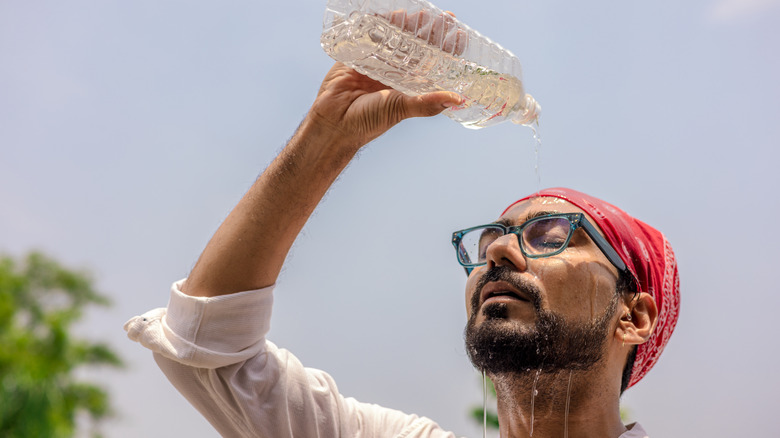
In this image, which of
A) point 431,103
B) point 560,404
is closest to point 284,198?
point 431,103

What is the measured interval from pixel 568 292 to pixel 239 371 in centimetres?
146

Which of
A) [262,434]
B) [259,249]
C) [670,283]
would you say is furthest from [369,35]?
[670,283]

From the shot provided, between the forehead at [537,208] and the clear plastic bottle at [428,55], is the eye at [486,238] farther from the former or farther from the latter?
the clear plastic bottle at [428,55]

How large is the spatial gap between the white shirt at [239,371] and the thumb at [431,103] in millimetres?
949

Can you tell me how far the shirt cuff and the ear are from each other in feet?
5.37

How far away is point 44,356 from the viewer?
23562 mm

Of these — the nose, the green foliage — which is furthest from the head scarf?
the green foliage

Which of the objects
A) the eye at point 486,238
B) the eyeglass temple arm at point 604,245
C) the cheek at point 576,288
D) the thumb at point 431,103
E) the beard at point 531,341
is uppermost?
the thumb at point 431,103

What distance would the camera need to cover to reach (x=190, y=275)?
8.52 ft

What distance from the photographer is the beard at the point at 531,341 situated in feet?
8.59

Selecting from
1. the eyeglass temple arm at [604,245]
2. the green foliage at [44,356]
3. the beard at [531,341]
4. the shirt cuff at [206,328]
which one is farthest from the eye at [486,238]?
the green foliage at [44,356]

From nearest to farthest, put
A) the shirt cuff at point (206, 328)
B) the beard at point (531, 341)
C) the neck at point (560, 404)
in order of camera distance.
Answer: the shirt cuff at point (206, 328) < the beard at point (531, 341) < the neck at point (560, 404)

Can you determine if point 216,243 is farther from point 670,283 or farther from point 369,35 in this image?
point 670,283

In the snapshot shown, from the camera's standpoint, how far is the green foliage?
20.1m
